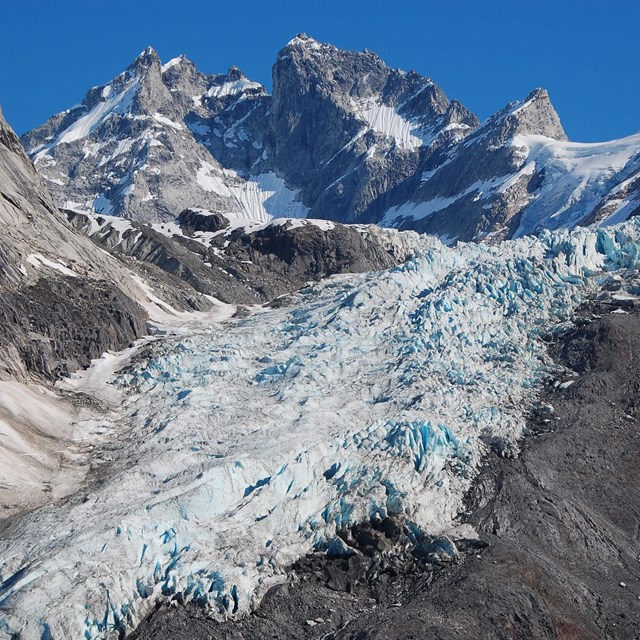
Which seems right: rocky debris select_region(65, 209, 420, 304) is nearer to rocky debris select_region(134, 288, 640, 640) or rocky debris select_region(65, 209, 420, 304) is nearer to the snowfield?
the snowfield

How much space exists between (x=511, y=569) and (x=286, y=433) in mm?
16852

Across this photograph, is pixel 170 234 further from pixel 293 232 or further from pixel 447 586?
pixel 447 586

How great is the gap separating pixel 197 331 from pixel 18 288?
1568 centimetres

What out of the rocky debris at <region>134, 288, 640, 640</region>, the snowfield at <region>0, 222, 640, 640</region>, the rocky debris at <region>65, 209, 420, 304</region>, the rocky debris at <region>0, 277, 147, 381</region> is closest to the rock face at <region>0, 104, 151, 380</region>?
the rocky debris at <region>0, 277, 147, 381</region>

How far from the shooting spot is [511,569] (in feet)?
152

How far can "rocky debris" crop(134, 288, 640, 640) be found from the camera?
4275cm

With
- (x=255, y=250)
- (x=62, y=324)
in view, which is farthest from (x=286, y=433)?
(x=255, y=250)

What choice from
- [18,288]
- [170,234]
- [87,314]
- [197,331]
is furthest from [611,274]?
[170,234]

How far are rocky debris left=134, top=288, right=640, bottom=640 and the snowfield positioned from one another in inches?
61.7

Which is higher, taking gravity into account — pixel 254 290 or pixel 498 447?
pixel 254 290

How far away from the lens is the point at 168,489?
170 feet

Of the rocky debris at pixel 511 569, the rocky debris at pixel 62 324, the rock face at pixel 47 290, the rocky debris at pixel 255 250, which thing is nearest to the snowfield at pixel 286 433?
the rocky debris at pixel 511 569

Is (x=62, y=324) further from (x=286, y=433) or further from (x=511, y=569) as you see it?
(x=511, y=569)

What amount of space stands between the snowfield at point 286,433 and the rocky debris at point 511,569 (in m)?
1.57
